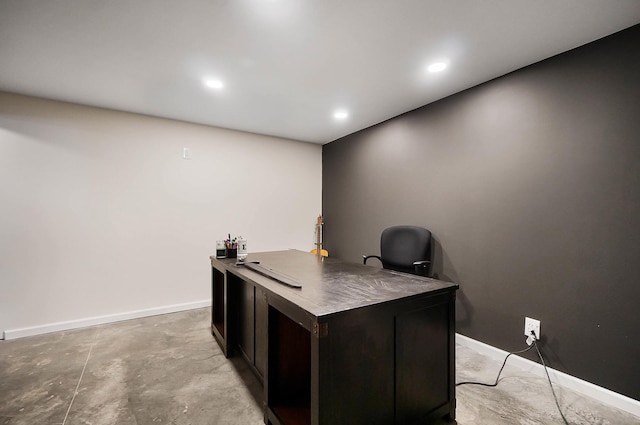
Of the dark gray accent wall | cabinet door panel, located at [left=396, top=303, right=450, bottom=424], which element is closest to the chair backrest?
the dark gray accent wall

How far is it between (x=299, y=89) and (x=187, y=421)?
2.70m

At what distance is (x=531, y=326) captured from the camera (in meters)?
2.11

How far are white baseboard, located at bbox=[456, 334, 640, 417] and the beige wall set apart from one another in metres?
2.98

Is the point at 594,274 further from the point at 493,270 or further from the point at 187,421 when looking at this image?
the point at 187,421

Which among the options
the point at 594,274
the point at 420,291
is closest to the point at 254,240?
the point at 420,291

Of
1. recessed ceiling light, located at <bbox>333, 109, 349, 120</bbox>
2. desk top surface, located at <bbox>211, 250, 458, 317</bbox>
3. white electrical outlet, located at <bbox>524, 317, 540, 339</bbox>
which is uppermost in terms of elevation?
recessed ceiling light, located at <bbox>333, 109, 349, 120</bbox>

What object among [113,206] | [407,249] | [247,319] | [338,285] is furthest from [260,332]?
[113,206]

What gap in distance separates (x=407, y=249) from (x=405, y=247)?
34mm

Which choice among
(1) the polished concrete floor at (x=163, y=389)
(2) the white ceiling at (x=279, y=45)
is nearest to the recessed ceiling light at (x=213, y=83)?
(2) the white ceiling at (x=279, y=45)

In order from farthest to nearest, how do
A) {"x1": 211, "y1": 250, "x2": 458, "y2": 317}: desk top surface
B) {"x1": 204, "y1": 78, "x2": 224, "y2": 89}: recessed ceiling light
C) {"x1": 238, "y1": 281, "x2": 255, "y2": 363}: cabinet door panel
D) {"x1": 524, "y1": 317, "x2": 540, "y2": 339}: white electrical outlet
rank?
{"x1": 204, "y1": 78, "x2": 224, "y2": 89}: recessed ceiling light, {"x1": 524, "y1": 317, "x2": 540, "y2": 339}: white electrical outlet, {"x1": 238, "y1": 281, "x2": 255, "y2": 363}: cabinet door panel, {"x1": 211, "y1": 250, "x2": 458, "y2": 317}: desk top surface

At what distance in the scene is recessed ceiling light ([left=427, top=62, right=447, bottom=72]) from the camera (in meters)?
2.19

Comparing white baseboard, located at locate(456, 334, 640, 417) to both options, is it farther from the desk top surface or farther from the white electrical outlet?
the desk top surface

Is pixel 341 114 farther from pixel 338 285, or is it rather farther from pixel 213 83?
pixel 338 285

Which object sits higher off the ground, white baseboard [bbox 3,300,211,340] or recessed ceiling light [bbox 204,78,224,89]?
recessed ceiling light [bbox 204,78,224,89]
